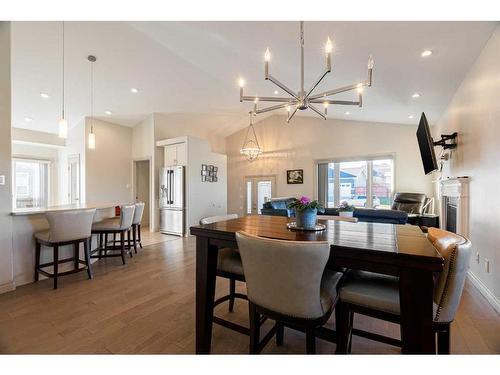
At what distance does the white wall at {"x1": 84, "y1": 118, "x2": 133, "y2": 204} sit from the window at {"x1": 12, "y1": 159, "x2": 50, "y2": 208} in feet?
7.43

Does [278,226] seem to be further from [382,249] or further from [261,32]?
[261,32]

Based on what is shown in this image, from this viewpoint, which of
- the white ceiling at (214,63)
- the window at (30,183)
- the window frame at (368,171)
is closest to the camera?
the white ceiling at (214,63)

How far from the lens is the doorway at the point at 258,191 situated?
8.21 m

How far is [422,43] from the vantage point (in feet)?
8.01

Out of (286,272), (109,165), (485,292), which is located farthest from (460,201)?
(109,165)

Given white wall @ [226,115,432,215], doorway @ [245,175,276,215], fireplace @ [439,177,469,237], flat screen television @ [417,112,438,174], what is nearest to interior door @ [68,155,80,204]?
white wall @ [226,115,432,215]

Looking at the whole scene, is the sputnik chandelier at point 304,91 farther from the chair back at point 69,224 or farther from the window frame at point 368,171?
the window frame at point 368,171

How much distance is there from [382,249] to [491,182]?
2.21 meters

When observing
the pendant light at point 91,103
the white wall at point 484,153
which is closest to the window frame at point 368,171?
the white wall at point 484,153

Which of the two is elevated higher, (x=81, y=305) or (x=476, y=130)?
(x=476, y=130)

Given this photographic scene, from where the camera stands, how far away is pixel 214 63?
14.5ft

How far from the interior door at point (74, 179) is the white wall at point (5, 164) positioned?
13.5ft
